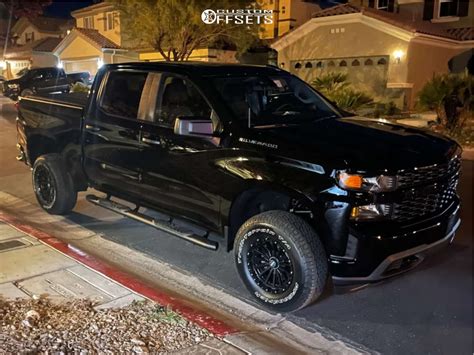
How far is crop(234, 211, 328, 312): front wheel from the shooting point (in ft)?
12.9

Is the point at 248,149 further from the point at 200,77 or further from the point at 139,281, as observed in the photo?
the point at 139,281

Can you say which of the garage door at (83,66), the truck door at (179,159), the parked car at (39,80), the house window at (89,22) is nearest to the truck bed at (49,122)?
the truck door at (179,159)

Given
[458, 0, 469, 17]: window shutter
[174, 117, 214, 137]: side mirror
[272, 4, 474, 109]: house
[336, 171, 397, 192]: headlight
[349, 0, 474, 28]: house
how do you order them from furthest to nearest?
[349, 0, 474, 28]: house, [458, 0, 469, 17]: window shutter, [272, 4, 474, 109]: house, [174, 117, 214, 137]: side mirror, [336, 171, 397, 192]: headlight

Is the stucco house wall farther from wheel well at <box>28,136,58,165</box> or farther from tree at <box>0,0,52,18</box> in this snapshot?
tree at <box>0,0,52,18</box>

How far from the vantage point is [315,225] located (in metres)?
3.98

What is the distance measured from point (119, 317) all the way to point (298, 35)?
2023 centimetres

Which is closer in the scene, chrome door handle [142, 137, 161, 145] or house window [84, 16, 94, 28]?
chrome door handle [142, 137, 161, 145]

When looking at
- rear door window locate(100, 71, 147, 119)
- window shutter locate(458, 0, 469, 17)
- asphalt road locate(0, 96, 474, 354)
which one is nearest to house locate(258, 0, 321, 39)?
window shutter locate(458, 0, 469, 17)

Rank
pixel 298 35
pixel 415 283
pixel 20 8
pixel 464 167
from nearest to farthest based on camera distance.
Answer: pixel 415 283 < pixel 464 167 < pixel 298 35 < pixel 20 8

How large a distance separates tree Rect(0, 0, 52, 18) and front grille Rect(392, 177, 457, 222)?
151ft

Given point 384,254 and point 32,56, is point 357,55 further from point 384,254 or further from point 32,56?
point 32,56

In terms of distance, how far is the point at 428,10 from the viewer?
22266mm

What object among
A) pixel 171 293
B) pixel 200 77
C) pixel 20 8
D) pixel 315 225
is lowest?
pixel 171 293

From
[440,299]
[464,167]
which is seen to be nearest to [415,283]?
[440,299]
